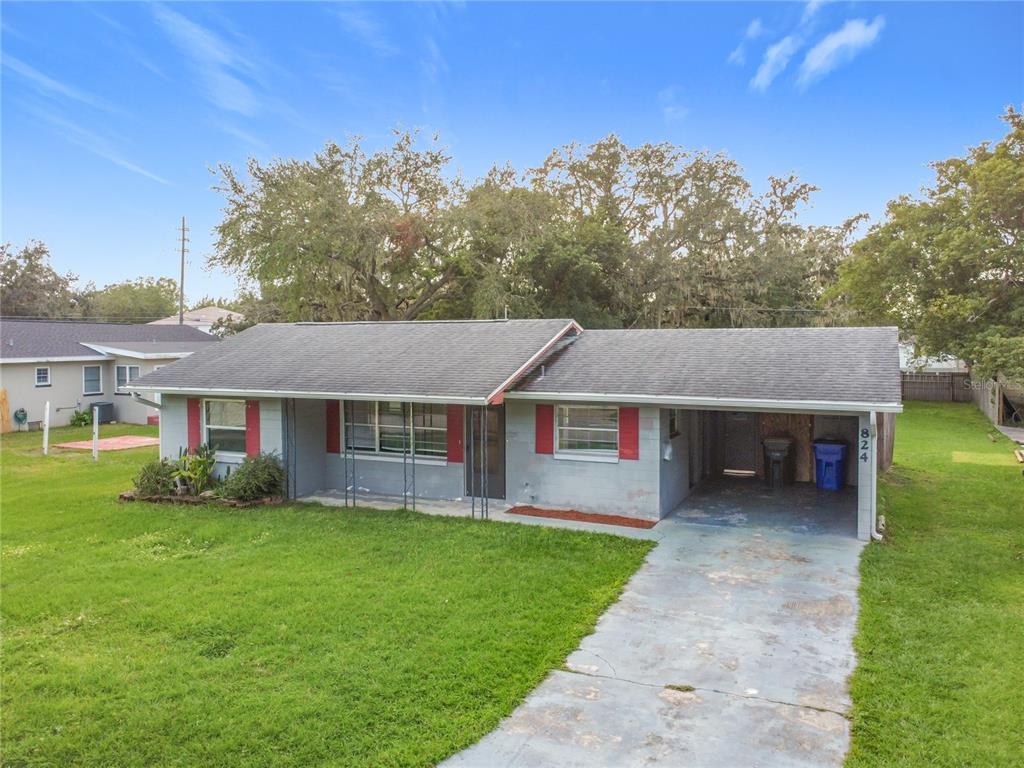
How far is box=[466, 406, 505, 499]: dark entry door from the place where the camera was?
1150cm

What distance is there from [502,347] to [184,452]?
6420 millimetres

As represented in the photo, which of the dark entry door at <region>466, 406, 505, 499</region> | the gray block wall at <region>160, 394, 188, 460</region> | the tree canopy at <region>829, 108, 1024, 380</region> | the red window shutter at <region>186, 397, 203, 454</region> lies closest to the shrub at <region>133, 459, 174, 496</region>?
the red window shutter at <region>186, 397, 203, 454</region>

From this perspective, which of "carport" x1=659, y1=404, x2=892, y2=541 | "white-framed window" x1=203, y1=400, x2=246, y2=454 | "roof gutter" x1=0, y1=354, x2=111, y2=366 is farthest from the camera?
"roof gutter" x1=0, y1=354, x2=111, y2=366

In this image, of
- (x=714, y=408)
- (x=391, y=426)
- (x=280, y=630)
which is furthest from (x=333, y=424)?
(x=714, y=408)

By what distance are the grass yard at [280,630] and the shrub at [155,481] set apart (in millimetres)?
1232

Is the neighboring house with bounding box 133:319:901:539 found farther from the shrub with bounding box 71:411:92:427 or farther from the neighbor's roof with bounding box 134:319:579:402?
the shrub with bounding box 71:411:92:427

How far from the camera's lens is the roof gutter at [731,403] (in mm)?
8477

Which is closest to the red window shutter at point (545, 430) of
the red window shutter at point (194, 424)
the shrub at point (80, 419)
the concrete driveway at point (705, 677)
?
the concrete driveway at point (705, 677)

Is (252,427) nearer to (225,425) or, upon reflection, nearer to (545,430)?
(225,425)

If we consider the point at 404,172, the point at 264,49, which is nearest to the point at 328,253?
the point at 404,172

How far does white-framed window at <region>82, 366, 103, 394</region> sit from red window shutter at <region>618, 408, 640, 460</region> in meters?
20.5

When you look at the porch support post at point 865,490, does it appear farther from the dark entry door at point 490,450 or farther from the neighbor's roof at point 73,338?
the neighbor's roof at point 73,338

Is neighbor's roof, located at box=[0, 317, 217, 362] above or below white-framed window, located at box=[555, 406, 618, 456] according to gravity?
above

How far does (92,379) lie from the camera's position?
75.2 feet
